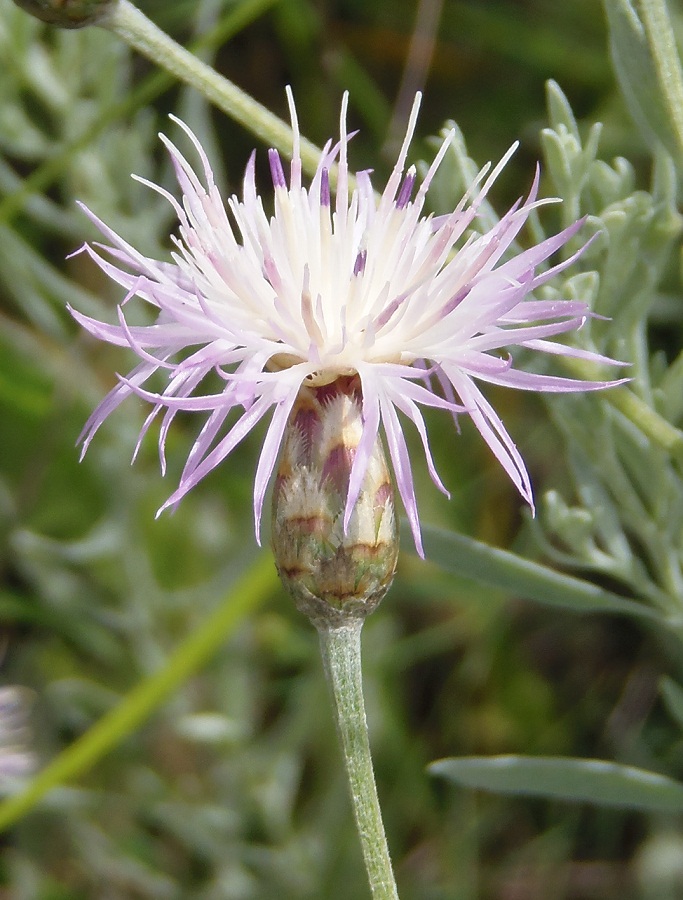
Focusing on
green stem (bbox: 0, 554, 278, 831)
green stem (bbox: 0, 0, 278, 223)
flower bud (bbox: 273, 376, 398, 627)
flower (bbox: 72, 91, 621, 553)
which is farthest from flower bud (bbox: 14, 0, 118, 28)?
green stem (bbox: 0, 554, 278, 831)

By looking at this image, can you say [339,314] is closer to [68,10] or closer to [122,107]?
[68,10]

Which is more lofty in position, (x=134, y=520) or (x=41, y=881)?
(x=134, y=520)

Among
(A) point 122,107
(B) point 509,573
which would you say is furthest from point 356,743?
(A) point 122,107

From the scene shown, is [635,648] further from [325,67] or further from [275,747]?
[325,67]

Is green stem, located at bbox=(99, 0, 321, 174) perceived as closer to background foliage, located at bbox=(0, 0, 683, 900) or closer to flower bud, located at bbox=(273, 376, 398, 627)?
flower bud, located at bbox=(273, 376, 398, 627)

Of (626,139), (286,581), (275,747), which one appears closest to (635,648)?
(275,747)

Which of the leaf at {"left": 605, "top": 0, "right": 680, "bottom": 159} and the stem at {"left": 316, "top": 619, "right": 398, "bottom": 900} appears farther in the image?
the leaf at {"left": 605, "top": 0, "right": 680, "bottom": 159}

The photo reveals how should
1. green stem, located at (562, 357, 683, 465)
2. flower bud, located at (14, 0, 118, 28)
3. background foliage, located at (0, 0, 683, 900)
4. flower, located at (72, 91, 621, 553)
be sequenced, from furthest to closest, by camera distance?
background foliage, located at (0, 0, 683, 900)
green stem, located at (562, 357, 683, 465)
flower bud, located at (14, 0, 118, 28)
flower, located at (72, 91, 621, 553)

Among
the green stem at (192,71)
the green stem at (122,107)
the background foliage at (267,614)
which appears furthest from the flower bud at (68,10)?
the background foliage at (267,614)
